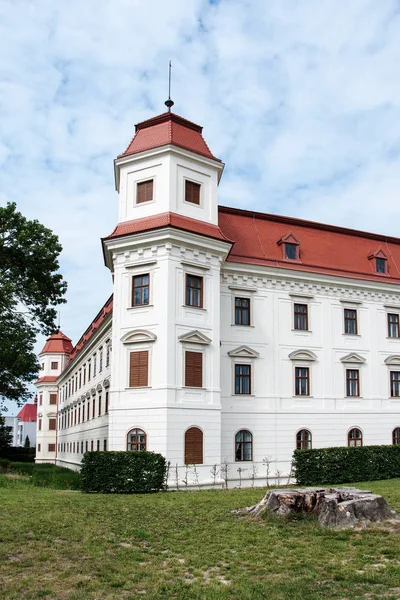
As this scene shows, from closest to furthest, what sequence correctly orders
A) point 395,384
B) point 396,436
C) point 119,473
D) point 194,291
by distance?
point 119,473
point 194,291
point 396,436
point 395,384

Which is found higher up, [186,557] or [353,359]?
[353,359]

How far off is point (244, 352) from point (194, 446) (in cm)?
569

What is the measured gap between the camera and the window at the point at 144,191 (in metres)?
25.5

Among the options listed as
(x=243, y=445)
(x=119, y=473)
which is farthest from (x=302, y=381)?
(x=119, y=473)

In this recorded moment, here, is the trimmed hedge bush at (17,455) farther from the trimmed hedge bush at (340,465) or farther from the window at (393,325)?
the trimmed hedge bush at (340,465)

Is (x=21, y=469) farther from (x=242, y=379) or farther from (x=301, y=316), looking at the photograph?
(x=301, y=316)

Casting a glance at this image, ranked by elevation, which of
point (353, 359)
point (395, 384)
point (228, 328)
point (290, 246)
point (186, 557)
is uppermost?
point (290, 246)

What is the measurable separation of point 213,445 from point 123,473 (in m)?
4.54

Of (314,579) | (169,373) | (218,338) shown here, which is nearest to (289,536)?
(314,579)

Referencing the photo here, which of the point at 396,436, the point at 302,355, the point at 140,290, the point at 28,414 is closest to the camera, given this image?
the point at 140,290

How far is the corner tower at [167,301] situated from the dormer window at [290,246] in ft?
16.6

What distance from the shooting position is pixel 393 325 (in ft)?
105

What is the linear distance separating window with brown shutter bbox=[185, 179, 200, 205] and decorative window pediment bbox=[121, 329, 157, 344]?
6.07m

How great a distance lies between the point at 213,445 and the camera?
934 inches
